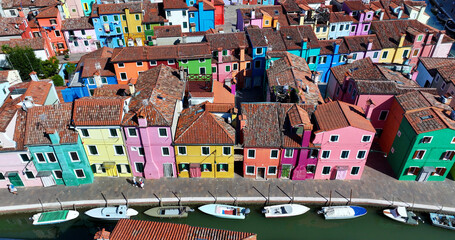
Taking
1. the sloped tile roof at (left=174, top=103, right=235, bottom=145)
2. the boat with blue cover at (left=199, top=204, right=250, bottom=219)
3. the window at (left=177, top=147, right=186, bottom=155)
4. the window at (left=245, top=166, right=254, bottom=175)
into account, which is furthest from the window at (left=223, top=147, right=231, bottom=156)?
the boat with blue cover at (left=199, top=204, right=250, bottom=219)

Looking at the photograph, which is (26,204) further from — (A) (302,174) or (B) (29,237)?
(A) (302,174)

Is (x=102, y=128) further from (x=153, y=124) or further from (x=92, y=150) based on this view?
(x=153, y=124)

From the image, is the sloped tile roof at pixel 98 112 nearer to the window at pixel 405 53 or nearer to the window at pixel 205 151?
the window at pixel 205 151

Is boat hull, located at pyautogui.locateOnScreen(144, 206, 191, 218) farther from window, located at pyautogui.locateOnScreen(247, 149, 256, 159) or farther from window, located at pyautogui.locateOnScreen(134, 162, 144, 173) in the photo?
window, located at pyautogui.locateOnScreen(247, 149, 256, 159)

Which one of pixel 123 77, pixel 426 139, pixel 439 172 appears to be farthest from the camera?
pixel 123 77

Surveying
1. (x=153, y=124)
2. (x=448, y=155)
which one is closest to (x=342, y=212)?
(x=448, y=155)
